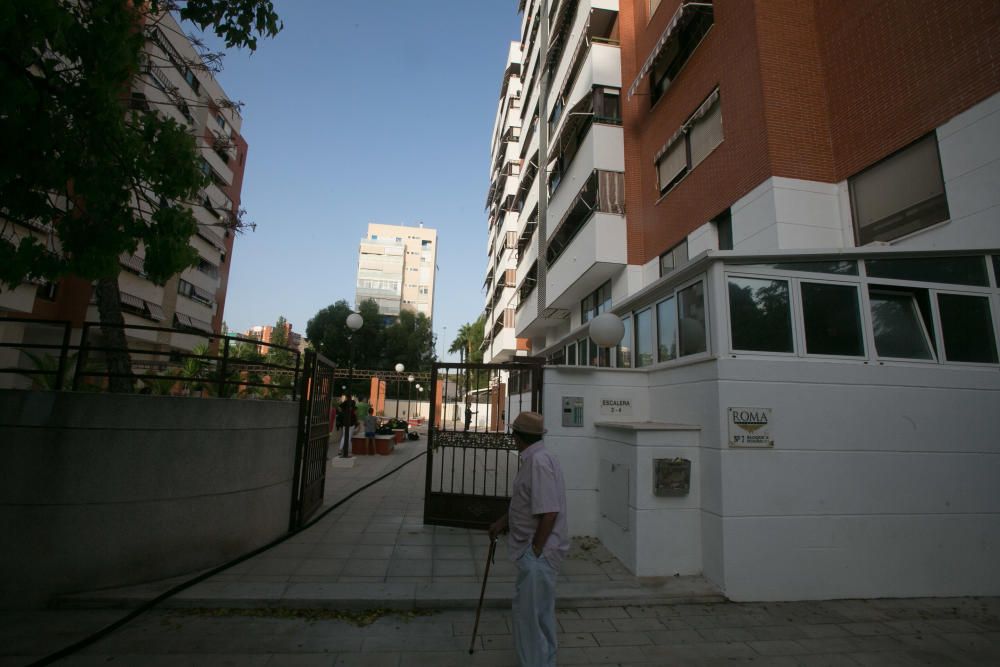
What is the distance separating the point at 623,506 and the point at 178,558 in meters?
5.06

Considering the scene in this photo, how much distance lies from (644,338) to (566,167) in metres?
12.3

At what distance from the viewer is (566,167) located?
1831 cm

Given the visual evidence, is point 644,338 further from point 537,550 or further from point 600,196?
point 600,196

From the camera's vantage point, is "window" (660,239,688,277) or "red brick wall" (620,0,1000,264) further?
"window" (660,239,688,277)

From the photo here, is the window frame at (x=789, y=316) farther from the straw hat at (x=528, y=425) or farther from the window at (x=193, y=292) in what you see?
the window at (x=193, y=292)

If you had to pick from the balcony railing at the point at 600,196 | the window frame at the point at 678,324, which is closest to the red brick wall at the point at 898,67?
the window frame at the point at 678,324

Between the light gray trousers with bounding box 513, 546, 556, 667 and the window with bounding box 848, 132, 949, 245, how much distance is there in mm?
8259

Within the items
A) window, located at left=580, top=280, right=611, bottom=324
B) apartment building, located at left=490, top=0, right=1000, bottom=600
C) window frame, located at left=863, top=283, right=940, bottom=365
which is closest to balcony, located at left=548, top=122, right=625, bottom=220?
window, located at left=580, top=280, right=611, bottom=324

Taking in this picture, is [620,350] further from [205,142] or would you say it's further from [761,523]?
[205,142]

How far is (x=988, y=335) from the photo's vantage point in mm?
5977

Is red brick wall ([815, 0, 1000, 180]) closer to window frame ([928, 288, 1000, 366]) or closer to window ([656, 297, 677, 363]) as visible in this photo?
window frame ([928, 288, 1000, 366])

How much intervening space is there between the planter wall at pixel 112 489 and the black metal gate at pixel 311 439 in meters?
1.26

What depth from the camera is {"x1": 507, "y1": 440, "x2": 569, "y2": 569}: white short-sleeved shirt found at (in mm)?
3400

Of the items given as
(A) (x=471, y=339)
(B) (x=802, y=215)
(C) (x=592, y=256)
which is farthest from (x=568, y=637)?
(A) (x=471, y=339)
